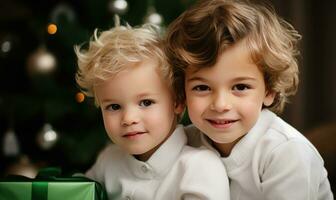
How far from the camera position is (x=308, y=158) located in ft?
3.31

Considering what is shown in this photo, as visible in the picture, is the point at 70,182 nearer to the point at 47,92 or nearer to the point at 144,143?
the point at 144,143

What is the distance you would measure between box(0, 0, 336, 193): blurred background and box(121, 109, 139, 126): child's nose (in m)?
0.51

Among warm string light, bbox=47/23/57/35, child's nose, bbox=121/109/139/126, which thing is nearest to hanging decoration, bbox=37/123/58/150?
warm string light, bbox=47/23/57/35

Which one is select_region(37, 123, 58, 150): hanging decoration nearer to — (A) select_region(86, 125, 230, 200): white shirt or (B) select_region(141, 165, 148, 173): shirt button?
(A) select_region(86, 125, 230, 200): white shirt

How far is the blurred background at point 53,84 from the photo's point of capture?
5.71ft

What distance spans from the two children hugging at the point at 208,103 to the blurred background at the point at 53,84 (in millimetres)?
457

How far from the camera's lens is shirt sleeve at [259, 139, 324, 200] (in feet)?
3.22

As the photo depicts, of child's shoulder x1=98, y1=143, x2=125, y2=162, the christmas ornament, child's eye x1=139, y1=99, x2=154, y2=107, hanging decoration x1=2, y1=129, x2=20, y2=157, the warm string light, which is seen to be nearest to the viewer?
child's eye x1=139, y1=99, x2=154, y2=107

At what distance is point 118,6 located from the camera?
1.65 m

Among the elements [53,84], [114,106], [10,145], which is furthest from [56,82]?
[114,106]

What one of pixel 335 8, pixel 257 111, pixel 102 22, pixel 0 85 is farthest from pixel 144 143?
pixel 335 8

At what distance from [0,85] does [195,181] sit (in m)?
1.28

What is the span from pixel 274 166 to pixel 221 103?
0.17 metres

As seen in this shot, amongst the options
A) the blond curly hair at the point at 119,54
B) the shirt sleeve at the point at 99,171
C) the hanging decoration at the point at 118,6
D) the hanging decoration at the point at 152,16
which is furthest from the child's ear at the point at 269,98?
the hanging decoration at the point at 118,6
